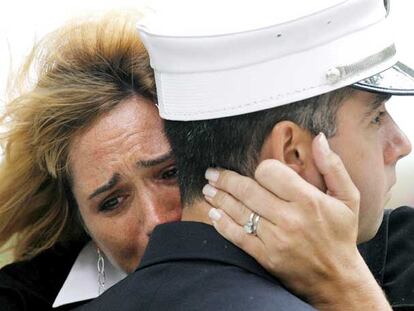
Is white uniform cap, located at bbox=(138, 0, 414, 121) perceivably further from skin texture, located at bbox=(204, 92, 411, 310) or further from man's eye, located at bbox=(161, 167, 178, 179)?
man's eye, located at bbox=(161, 167, 178, 179)

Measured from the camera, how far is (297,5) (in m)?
1.41

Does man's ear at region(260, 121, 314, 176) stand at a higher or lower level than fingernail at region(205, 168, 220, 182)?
higher

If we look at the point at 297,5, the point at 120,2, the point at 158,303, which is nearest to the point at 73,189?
the point at 120,2

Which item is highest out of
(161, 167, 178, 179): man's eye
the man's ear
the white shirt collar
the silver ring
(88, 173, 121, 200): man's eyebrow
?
the man's ear

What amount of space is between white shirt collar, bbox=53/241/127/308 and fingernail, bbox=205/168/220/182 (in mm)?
810

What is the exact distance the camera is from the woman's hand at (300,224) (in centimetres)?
144

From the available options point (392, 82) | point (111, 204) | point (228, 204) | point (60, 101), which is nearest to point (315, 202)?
point (228, 204)

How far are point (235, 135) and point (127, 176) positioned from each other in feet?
1.87

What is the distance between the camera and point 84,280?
2.28m

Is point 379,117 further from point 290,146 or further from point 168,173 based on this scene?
point 168,173

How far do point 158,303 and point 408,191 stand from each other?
173 cm

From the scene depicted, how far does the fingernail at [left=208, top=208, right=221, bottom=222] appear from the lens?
1.47 meters

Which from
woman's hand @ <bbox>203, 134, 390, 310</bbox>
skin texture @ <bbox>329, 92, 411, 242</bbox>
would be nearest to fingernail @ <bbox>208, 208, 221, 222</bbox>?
woman's hand @ <bbox>203, 134, 390, 310</bbox>

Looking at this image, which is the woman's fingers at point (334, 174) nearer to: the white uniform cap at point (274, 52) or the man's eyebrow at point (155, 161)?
the white uniform cap at point (274, 52)
